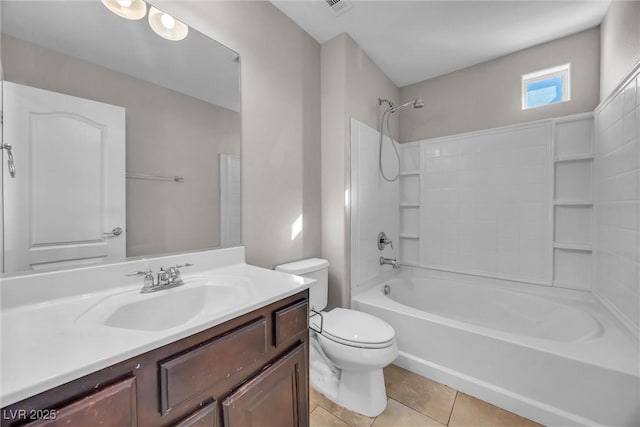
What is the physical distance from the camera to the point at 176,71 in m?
1.26

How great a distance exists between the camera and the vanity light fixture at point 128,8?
1062 millimetres

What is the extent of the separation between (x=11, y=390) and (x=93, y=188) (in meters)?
0.74

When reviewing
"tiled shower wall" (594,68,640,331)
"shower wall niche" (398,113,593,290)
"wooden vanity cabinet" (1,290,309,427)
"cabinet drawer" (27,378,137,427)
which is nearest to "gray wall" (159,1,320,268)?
"wooden vanity cabinet" (1,290,309,427)

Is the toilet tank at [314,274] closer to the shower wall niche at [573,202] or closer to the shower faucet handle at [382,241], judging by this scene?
the shower faucet handle at [382,241]

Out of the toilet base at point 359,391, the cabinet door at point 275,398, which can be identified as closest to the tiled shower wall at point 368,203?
the toilet base at point 359,391

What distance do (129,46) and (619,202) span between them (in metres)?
2.68

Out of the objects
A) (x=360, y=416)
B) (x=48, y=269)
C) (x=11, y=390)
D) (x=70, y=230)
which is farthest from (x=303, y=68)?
(x=360, y=416)

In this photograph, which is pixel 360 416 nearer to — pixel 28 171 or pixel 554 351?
pixel 554 351

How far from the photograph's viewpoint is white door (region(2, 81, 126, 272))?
2.72 ft

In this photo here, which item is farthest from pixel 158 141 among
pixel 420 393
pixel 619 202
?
pixel 619 202

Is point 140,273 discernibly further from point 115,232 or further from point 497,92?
point 497,92

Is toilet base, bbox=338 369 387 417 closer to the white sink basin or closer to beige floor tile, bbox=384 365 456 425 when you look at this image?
beige floor tile, bbox=384 365 456 425

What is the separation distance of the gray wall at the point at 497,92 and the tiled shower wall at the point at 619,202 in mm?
355

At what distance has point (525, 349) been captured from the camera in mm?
1435
